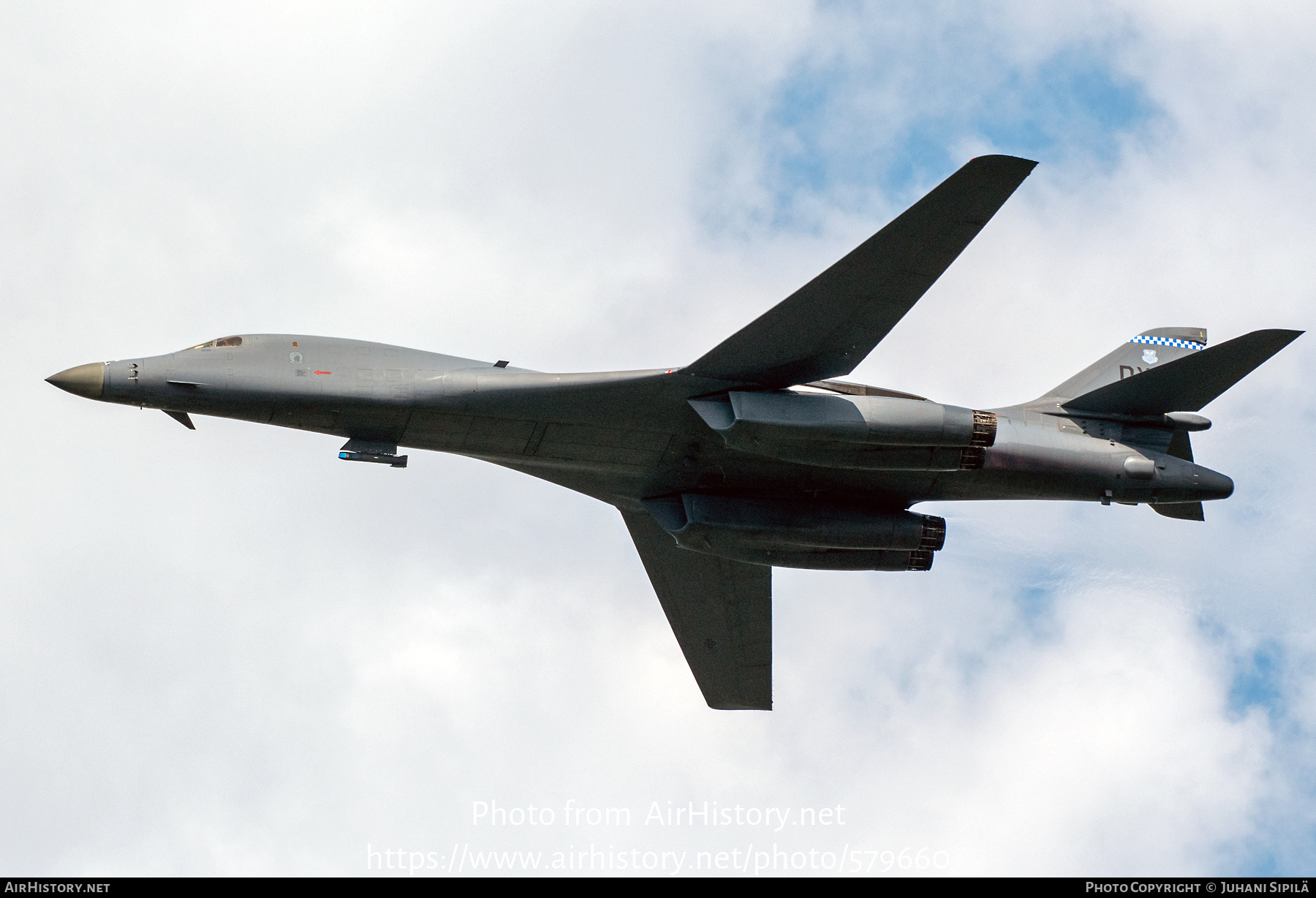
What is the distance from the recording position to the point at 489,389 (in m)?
22.5

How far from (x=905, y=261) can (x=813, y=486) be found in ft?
17.1

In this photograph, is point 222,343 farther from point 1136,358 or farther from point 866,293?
point 1136,358

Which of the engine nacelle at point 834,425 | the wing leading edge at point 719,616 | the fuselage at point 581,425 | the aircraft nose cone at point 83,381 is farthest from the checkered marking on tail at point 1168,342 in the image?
the aircraft nose cone at point 83,381

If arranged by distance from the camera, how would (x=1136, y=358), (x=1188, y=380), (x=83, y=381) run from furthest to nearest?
(x=1136, y=358)
(x=1188, y=380)
(x=83, y=381)

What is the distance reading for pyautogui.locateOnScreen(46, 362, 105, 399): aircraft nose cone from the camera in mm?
21406

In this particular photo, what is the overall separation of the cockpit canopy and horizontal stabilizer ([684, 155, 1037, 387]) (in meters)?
7.05

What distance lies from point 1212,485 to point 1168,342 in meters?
3.74

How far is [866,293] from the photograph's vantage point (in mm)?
21891

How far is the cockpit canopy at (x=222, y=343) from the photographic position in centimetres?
2214

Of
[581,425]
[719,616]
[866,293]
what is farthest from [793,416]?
[719,616]

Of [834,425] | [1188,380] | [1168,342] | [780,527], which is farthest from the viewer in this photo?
[1168,342]

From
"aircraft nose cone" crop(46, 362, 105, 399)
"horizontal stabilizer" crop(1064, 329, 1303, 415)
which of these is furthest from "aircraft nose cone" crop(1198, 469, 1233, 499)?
"aircraft nose cone" crop(46, 362, 105, 399)
